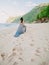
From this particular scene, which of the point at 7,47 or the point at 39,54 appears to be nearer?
the point at 39,54

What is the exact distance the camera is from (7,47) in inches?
416

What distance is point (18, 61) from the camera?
8.59m

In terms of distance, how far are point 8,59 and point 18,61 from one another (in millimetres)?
614

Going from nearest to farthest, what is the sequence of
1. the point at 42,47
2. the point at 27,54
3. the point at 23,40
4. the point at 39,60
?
the point at 39,60 < the point at 27,54 < the point at 42,47 < the point at 23,40

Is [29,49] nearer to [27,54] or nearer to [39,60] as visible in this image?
[27,54]

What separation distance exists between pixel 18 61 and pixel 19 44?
2.16m

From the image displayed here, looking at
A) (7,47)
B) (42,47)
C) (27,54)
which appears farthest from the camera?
(7,47)

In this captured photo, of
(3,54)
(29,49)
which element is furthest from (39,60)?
(3,54)

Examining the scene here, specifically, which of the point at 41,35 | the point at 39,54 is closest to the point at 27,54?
the point at 39,54

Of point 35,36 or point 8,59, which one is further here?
point 35,36

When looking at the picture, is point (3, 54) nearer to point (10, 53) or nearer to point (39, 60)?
point (10, 53)

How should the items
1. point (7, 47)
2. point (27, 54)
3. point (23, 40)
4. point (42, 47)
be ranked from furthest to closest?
point (23, 40), point (7, 47), point (42, 47), point (27, 54)

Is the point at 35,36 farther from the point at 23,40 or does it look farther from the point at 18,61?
the point at 18,61

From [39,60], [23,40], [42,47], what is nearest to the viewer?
[39,60]
